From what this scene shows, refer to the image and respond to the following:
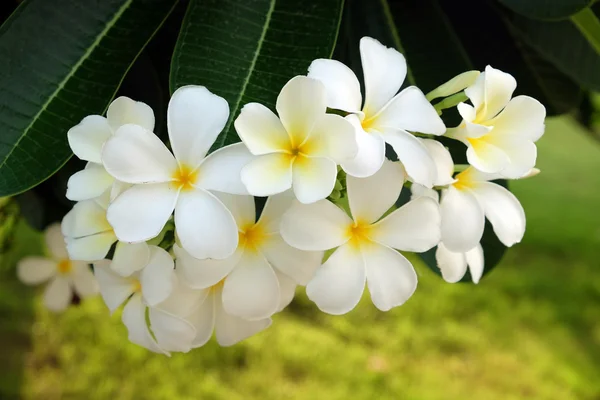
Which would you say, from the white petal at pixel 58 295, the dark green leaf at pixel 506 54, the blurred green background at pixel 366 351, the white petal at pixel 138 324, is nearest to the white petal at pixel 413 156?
the white petal at pixel 138 324

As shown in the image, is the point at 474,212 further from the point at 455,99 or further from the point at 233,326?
the point at 233,326

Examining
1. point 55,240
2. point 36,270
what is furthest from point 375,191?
point 36,270

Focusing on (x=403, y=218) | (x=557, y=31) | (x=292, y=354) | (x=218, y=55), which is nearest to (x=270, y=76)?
(x=218, y=55)

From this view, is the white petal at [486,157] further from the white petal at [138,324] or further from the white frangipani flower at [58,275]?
the white frangipani flower at [58,275]

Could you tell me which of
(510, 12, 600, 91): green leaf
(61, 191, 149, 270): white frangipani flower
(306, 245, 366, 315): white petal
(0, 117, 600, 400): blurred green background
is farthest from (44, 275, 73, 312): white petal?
(510, 12, 600, 91): green leaf

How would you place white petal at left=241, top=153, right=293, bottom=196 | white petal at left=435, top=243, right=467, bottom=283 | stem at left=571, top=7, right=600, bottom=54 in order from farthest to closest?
stem at left=571, top=7, right=600, bottom=54 < white petal at left=435, top=243, right=467, bottom=283 < white petal at left=241, top=153, right=293, bottom=196

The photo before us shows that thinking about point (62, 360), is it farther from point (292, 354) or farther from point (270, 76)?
point (270, 76)

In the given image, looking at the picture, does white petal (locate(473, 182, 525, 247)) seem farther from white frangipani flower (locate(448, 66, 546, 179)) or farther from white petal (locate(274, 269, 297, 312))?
white petal (locate(274, 269, 297, 312))

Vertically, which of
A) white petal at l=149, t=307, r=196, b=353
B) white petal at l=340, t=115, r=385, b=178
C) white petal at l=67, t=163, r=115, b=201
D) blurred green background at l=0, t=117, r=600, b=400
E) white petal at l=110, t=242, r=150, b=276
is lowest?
blurred green background at l=0, t=117, r=600, b=400
